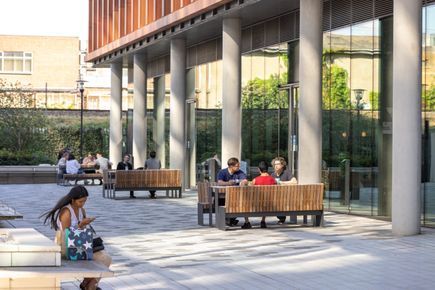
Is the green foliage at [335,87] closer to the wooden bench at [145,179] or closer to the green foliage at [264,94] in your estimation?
the green foliage at [264,94]

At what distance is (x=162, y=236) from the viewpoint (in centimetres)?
1977

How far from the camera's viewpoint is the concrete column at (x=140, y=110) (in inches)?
1688

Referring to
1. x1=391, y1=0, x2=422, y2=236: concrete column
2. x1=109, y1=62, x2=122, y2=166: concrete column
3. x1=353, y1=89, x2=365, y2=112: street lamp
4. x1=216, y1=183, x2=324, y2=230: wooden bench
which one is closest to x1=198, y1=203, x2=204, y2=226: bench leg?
x1=216, y1=183, x2=324, y2=230: wooden bench

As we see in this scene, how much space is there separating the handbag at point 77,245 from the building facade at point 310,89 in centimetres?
989

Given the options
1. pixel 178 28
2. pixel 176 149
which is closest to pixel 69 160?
pixel 176 149

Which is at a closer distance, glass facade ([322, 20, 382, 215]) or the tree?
glass facade ([322, 20, 382, 215])

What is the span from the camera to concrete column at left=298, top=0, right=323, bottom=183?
24.2 metres

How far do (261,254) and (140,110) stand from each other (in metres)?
27.9

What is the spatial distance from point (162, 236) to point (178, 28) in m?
15.1

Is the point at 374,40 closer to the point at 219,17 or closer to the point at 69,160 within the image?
the point at 219,17

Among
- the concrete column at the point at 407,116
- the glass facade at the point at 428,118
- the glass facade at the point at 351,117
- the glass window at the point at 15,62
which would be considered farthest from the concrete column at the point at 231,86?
the glass window at the point at 15,62

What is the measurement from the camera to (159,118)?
45344mm

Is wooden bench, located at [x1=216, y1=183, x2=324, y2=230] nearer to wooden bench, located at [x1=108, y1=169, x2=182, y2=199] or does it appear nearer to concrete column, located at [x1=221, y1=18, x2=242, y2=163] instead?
concrete column, located at [x1=221, y1=18, x2=242, y2=163]

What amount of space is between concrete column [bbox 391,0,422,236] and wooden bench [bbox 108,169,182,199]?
13.3 meters
